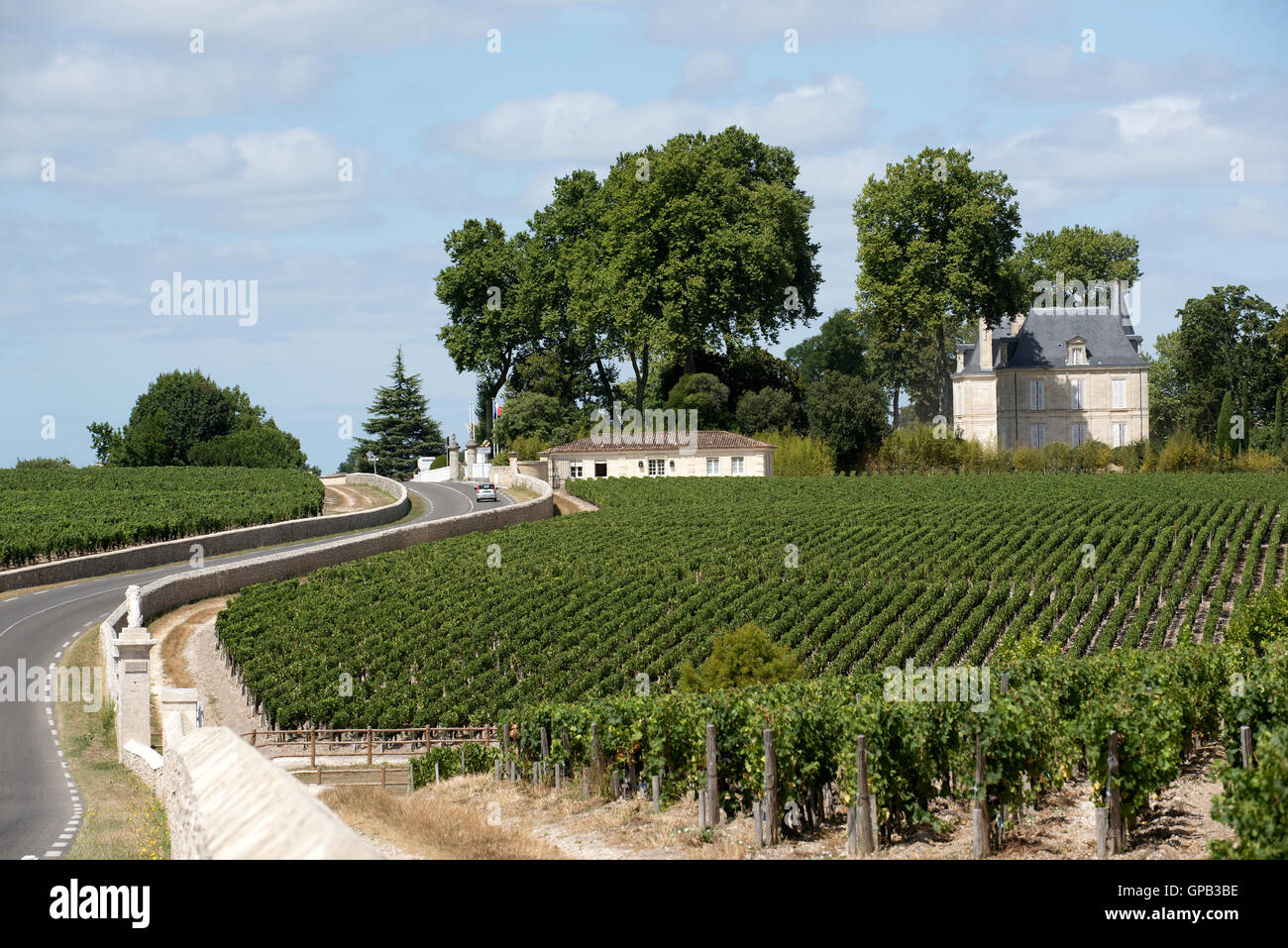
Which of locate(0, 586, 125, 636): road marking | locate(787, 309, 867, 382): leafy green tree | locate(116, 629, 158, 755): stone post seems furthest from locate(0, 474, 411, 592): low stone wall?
locate(787, 309, 867, 382): leafy green tree

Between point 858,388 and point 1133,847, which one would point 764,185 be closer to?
point 858,388

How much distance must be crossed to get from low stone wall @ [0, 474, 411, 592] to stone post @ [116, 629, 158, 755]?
71.9 ft

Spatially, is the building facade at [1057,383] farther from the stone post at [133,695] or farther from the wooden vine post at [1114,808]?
the wooden vine post at [1114,808]

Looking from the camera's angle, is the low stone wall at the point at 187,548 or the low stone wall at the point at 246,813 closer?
the low stone wall at the point at 246,813

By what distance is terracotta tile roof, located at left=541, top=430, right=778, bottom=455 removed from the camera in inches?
2987

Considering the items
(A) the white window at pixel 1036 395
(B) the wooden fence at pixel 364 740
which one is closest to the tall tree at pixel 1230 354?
(A) the white window at pixel 1036 395

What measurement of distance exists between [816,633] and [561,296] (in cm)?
6276

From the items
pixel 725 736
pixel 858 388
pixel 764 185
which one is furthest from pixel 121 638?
pixel 764 185

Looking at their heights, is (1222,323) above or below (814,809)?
above

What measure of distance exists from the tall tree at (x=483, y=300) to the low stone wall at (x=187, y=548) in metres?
31.1

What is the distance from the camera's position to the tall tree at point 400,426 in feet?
379

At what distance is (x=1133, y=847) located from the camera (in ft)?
44.2

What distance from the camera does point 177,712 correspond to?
19.8 meters
